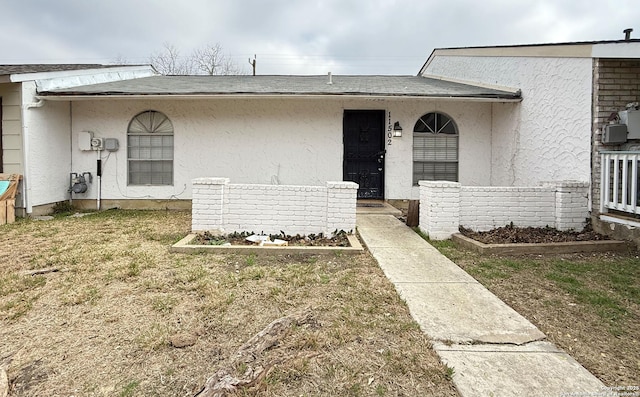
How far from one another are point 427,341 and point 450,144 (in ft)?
23.3

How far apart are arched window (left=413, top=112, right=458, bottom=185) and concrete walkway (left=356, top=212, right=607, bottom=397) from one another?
465cm

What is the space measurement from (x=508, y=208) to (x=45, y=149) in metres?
9.11

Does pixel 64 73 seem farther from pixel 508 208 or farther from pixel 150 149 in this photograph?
pixel 508 208

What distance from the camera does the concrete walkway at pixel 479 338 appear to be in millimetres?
2023

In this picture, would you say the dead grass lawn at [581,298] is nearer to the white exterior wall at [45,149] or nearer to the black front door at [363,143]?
the black front door at [363,143]

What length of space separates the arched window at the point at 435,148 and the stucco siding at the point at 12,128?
8432 millimetres

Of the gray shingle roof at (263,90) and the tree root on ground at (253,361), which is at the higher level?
the gray shingle roof at (263,90)

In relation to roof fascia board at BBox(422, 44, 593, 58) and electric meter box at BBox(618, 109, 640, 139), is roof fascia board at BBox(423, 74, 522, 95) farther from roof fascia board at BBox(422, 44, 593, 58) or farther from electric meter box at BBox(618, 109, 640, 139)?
electric meter box at BBox(618, 109, 640, 139)

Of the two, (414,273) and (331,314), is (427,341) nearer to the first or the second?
(331,314)

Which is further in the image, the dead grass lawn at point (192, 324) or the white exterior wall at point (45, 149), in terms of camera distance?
the white exterior wall at point (45, 149)

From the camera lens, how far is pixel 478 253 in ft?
16.3

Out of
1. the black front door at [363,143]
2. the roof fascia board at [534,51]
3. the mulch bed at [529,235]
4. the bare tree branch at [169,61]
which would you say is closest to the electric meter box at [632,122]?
the roof fascia board at [534,51]

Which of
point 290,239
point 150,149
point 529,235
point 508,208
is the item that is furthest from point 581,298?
point 150,149

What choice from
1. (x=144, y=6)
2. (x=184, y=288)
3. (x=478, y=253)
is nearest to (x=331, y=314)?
(x=184, y=288)
